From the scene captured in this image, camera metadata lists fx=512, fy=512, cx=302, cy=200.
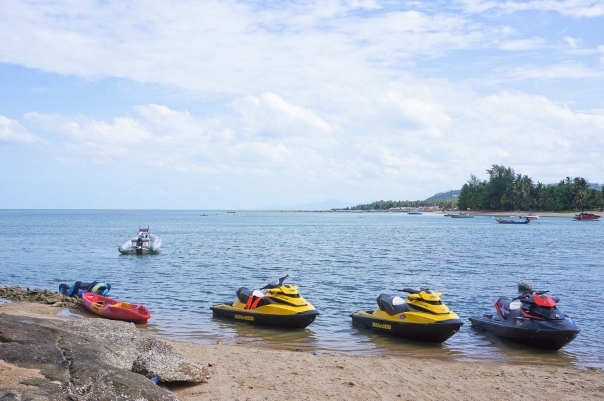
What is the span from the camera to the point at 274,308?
14.4 meters

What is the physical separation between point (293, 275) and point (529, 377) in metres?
17.6

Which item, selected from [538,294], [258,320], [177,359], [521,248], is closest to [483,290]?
[538,294]

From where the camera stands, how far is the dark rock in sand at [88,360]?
622cm

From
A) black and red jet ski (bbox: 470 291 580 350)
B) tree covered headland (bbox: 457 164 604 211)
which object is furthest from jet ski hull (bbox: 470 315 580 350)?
tree covered headland (bbox: 457 164 604 211)

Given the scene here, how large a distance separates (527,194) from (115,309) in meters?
146

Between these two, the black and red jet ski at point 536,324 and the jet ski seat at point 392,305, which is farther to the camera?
the jet ski seat at point 392,305

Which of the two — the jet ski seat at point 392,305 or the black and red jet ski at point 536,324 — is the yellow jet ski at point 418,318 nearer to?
the jet ski seat at point 392,305

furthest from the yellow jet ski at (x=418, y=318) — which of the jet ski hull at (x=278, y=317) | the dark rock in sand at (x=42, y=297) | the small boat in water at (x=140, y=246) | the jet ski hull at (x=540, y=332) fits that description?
the small boat in water at (x=140, y=246)

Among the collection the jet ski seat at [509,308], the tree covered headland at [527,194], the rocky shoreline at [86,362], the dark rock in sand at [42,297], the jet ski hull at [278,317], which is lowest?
the dark rock in sand at [42,297]

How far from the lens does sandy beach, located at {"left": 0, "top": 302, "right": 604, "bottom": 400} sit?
8.56 metres

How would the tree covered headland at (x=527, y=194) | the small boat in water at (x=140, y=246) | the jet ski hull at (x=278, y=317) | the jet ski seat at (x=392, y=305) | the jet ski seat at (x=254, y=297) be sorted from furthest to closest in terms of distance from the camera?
the tree covered headland at (x=527, y=194) < the small boat in water at (x=140, y=246) < the jet ski seat at (x=254, y=297) < the jet ski hull at (x=278, y=317) < the jet ski seat at (x=392, y=305)

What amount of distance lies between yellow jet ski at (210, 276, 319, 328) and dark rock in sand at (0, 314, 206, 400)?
4565mm

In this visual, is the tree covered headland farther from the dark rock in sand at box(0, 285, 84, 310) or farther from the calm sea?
the dark rock in sand at box(0, 285, 84, 310)

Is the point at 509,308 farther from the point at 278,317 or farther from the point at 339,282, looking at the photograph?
the point at 339,282
